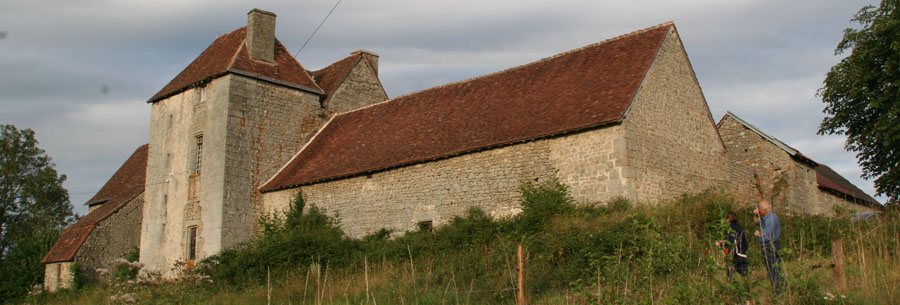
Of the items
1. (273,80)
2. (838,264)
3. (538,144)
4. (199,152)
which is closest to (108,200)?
(199,152)

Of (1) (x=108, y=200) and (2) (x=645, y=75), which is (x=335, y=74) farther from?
(1) (x=108, y=200)

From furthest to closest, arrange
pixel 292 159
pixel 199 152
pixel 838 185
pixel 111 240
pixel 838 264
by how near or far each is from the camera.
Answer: pixel 838 185 < pixel 111 240 < pixel 292 159 < pixel 199 152 < pixel 838 264

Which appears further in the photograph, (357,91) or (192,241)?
(357,91)

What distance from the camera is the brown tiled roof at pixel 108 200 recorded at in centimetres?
2686

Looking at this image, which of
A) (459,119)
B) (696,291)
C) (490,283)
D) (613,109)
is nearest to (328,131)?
(459,119)

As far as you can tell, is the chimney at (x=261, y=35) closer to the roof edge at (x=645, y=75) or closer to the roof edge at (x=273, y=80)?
the roof edge at (x=273, y=80)

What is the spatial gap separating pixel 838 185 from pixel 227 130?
25597 mm

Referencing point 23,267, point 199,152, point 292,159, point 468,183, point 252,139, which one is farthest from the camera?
point 23,267

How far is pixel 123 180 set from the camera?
33.1 meters

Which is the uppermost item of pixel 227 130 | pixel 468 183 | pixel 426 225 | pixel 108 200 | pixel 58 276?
pixel 227 130

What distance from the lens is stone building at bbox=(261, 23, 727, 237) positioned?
1542 centimetres

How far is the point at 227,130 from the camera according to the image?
2202 centimetres

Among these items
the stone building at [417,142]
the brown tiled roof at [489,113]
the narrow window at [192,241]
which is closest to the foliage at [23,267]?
the stone building at [417,142]

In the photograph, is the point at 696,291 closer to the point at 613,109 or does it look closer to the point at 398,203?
the point at 613,109
